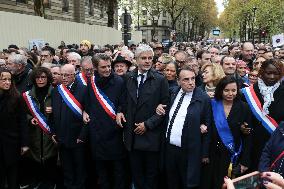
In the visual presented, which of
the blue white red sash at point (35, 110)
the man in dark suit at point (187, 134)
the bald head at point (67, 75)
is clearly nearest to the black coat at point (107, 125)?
the bald head at point (67, 75)

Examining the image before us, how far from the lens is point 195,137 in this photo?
504cm

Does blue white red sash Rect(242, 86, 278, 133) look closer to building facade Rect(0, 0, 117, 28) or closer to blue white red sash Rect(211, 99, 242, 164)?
blue white red sash Rect(211, 99, 242, 164)

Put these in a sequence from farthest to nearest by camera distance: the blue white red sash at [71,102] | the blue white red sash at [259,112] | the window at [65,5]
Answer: the window at [65,5] → the blue white red sash at [71,102] → the blue white red sash at [259,112]

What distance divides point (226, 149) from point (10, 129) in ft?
10.5

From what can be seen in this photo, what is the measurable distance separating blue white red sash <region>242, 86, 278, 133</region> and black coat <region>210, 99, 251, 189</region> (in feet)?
0.46

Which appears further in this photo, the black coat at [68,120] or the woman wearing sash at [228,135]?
the black coat at [68,120]

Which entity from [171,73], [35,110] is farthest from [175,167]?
[35,110]

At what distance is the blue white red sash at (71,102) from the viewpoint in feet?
19.1

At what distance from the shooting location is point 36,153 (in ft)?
20.1

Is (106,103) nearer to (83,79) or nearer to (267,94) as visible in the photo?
(83,79)

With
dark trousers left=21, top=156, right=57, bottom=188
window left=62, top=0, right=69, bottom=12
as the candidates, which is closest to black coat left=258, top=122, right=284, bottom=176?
dark trousers left=21, top=156, right=57, bottom=188

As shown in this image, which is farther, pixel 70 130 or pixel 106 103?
pixel 70 130

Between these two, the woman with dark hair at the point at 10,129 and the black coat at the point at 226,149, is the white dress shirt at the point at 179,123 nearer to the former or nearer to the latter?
the black coat at the point at 226,149

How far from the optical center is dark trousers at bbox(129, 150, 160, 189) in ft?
18.2
